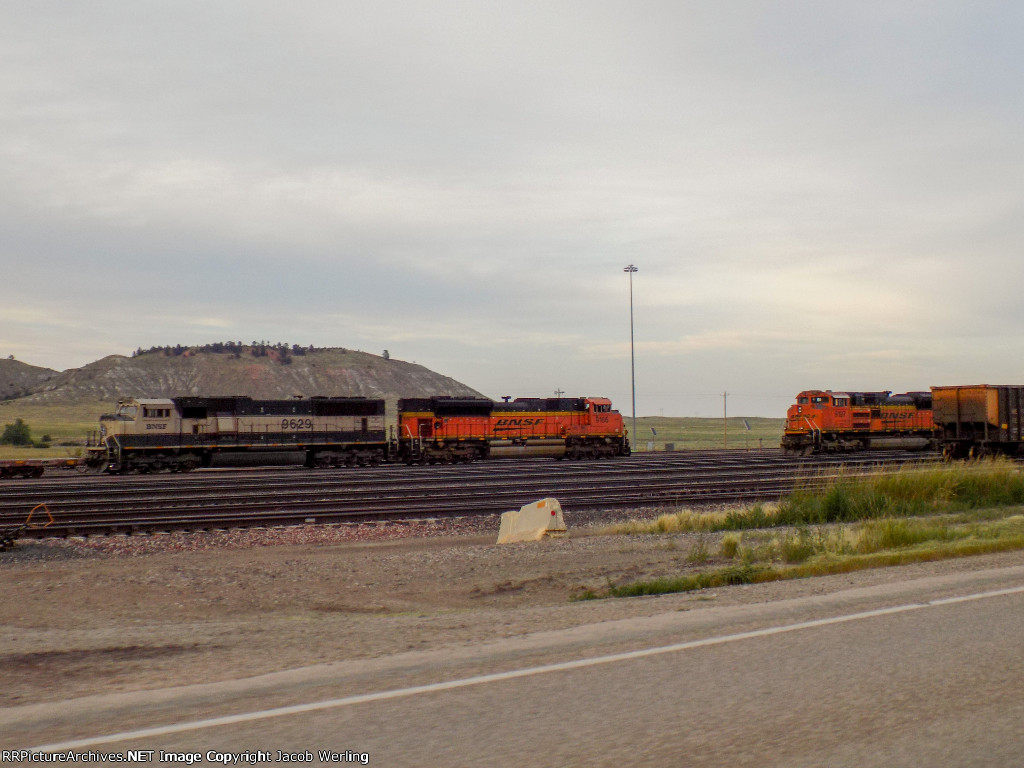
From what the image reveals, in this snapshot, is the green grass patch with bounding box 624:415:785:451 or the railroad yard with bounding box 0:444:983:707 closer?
the railroad yard with bounding box 0:444:983:707

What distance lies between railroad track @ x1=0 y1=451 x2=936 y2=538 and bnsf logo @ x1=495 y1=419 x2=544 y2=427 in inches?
384

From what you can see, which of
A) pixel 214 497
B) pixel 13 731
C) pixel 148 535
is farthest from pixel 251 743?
pixel 214 497

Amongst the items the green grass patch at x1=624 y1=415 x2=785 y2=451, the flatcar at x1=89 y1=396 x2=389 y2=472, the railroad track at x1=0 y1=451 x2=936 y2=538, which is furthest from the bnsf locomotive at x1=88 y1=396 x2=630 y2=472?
the green grass patch at x1=624 y1=415 x2=785 y2=451

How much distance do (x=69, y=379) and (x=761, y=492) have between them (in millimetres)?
175990

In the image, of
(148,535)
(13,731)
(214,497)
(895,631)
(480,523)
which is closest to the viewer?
(13,731)

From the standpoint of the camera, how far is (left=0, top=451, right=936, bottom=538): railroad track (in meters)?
20.6

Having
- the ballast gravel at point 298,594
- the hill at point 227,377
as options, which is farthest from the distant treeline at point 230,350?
the ballast gravel at point 298,594

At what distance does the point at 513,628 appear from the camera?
7668mm

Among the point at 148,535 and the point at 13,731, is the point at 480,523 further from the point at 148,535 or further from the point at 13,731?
the point at 13,731

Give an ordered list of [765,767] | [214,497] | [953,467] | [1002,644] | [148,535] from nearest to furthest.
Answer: [765,767], [1002,644], [148,535], [953,467], [214,497]

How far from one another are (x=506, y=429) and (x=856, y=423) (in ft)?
62.5

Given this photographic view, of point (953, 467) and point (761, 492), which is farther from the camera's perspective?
point (761, 492)

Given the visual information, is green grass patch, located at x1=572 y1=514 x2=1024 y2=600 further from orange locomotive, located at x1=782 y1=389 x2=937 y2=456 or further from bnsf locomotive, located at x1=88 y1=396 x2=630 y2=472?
orange locomotive, located at x1=782 y1=389 x2=937 y2=456

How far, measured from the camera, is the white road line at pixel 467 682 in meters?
4.65
